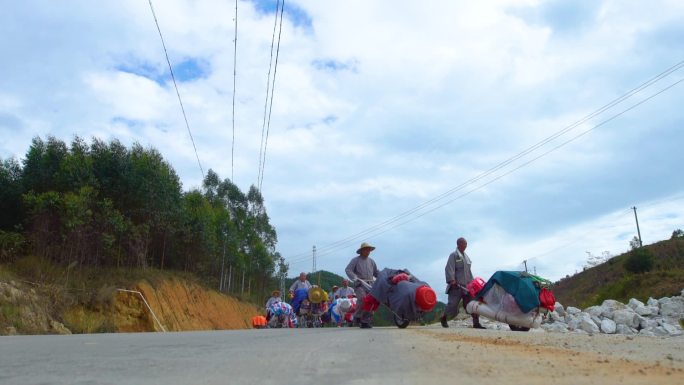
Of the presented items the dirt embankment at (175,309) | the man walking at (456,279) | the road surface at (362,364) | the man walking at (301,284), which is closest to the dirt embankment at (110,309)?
the dirt embankment at (175,309)

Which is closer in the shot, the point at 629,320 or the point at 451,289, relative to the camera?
the point at 451,289

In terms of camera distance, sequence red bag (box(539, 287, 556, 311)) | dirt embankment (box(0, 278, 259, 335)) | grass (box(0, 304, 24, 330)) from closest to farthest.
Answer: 1. red bag (box(539, 287, 556, 311))
2. grass (box(0, 304, 24, 330))
3. dirt embankment (box(0, 278, 259, 335))

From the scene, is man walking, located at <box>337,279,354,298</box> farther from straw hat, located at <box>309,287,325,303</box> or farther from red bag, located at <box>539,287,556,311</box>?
red bag, located at <box>539,287,556,311</box>

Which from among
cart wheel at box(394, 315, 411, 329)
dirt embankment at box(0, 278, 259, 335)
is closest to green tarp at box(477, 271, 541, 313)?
cart wheel at box(394, 315, 411, 329)

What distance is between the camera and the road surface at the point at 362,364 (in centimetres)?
383

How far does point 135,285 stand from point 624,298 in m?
26.0

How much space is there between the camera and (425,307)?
1057 centimetres

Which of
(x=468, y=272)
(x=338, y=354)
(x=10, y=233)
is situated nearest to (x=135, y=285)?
(x=10, y=233)

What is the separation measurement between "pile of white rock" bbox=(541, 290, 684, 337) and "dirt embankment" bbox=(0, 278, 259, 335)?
629 inches

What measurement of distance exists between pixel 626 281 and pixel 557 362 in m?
32.3

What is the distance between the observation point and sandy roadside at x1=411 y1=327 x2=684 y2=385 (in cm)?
368

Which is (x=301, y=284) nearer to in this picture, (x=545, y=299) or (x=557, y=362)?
(x=545, y=299)

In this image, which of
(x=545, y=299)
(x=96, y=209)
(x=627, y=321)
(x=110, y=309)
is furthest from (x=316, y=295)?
(x=96, y=209)

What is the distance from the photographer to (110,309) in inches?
989
